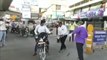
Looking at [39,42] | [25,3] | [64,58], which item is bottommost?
[64,58]

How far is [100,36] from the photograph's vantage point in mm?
17547

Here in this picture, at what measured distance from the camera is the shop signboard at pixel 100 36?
17203 mm

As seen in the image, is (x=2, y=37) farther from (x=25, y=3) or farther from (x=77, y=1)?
(x=77, y=1)

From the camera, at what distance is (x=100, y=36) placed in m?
17.5

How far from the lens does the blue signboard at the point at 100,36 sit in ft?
56.4

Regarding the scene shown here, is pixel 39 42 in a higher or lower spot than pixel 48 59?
higher

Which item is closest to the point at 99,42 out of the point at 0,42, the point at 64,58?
the point at 64,58

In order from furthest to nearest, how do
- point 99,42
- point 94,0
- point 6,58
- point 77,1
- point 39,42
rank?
point 77,1 → point 94,0 → point 99,42 → point 6,58 → point 39,42

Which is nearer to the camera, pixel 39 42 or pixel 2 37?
pixel 39 42

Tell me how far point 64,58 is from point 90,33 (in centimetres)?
289

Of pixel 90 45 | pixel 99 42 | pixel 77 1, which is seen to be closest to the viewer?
pixel 90 45

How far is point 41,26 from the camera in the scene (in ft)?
46.1

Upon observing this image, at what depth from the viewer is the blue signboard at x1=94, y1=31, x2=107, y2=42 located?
17192 mm

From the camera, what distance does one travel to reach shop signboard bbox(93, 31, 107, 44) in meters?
17.2
